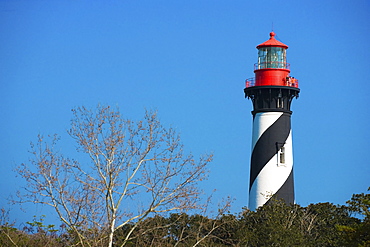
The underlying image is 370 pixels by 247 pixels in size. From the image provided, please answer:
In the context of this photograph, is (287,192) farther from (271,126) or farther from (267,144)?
(271,126)

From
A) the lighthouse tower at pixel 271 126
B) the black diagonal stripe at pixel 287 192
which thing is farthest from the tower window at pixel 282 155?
the black diagonal stripe at pixel 287 192

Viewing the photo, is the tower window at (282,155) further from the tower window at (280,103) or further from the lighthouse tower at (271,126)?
the tower window at (280,103)

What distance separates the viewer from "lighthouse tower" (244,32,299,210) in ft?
106

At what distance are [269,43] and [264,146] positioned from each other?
4.65 metres

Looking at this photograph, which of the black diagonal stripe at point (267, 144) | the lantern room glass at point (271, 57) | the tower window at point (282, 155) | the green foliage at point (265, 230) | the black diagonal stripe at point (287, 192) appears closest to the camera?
the green foliage at point (265, 230)

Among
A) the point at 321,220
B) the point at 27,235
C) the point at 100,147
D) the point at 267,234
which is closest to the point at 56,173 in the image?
the point at 100,147

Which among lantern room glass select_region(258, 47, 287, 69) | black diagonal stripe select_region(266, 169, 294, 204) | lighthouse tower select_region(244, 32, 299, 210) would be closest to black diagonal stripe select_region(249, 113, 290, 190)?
lighthouse tower select_region(244, 32, 299, 210)

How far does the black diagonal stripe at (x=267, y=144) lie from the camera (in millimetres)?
32438

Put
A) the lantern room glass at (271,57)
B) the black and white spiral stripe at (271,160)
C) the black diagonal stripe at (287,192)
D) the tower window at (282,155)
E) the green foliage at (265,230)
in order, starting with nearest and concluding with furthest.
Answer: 1. the green foliage at (265,230)
2. the black diagonal stripe at (287,192)
3. the black and white spiral stripe at (271,160)
4. the tower window at (282,155)
5. the lantern room glass at (271,57)

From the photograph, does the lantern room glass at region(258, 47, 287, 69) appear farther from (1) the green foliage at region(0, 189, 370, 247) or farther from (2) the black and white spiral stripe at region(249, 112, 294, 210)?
(1) the green foliage at region(0, 189, 370, 247)

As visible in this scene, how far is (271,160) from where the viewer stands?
106 ft

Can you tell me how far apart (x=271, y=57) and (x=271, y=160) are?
4.59m

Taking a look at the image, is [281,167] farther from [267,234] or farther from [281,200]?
[267,234]

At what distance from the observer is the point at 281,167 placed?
1278 inches
